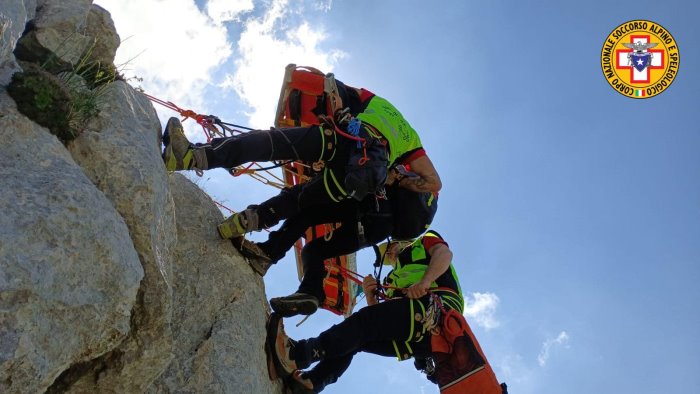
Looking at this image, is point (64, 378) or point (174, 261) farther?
point (174, 261)

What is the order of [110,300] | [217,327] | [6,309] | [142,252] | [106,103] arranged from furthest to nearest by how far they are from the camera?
[217,327] < [106,103] < [142,252] < [110,300] < [6,309]

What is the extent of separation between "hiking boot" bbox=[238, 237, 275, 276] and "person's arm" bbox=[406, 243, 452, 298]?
5.85 ft

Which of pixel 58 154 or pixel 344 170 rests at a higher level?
pixel 344 170

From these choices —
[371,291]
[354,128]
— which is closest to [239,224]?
[354,128]


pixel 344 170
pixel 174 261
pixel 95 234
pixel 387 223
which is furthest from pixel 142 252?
pixel 387 223

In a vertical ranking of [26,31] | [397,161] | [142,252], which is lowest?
[142,252]

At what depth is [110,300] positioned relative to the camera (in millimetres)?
4145

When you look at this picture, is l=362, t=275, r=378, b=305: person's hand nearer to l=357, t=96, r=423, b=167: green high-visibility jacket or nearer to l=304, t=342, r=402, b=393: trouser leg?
l=304, t=342, r=402, b=393: trouser leg

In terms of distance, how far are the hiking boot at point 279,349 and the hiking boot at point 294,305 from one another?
131 millimetres

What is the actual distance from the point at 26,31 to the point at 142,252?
2.57 metres

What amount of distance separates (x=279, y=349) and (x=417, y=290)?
1662mm

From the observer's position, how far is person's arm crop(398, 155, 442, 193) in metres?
6.98

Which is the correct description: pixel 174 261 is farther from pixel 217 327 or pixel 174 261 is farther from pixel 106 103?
pixel 106 103

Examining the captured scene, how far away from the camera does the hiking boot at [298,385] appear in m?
6.99
